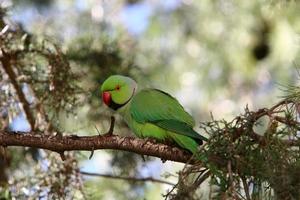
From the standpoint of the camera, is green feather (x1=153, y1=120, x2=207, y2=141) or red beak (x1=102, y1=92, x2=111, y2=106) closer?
green feather (x1=153, y1=120, x2=207, y2=141)

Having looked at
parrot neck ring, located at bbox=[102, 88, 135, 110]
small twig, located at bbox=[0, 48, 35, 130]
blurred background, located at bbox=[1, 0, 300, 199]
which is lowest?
parrot neck ring, located at bbox=[102, 88, 135, 110]

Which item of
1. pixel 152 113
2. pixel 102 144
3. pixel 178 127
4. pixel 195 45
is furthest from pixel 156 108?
pixel 195 45

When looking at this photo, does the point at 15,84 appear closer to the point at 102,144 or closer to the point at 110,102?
the point at 110,102

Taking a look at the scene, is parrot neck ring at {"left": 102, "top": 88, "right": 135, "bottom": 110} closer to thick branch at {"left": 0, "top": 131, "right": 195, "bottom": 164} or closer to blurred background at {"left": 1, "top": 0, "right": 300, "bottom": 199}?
thick branch at {"left": 0, "top": 131, "right": 195, "bottom": 164}

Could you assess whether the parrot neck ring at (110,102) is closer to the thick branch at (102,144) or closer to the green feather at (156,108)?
the green feather at (156,108)

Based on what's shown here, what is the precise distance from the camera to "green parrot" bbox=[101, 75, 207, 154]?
7.70 ft

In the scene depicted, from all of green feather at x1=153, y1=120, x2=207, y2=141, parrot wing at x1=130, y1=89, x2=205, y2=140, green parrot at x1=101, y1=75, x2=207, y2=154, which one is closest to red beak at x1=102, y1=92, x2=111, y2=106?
green parrot at x1=101, y1=75, x2=207, y2=154

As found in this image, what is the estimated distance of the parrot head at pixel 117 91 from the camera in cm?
280

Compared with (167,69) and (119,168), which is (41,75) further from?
(167,69)

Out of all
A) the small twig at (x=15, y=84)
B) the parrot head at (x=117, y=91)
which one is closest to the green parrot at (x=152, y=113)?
the parrot head at (x=117, y=91)

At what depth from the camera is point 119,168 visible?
356cm

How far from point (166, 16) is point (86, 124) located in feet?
9.09

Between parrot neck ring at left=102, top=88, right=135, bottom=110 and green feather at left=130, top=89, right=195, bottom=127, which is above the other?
parrot neck ring at left=102, top=88, right=135, bottom=110

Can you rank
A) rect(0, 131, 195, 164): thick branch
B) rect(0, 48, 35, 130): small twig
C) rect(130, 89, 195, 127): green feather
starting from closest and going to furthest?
1. rect(0, 131, 195, 164): thick branch
2. rect(130, 89, 195, 127): green feather
3. rect(0, 48, 35, 130): small twig
